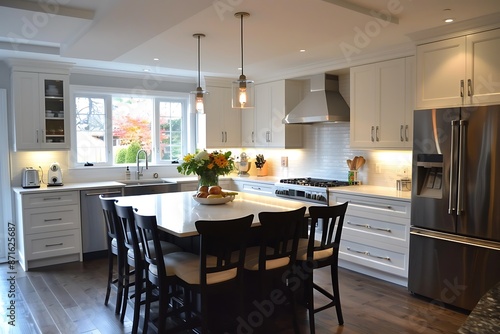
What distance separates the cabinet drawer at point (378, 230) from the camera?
157 inches

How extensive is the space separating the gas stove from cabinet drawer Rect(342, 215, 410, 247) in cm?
41

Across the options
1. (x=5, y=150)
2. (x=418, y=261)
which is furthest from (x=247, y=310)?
(x=5, y=150)

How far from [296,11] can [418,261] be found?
251 centimetres

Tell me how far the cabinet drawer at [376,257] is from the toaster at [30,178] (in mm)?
3783

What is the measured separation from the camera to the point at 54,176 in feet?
16.8

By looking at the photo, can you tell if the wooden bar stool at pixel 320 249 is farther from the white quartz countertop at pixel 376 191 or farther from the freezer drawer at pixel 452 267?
the white quartz countertop at pixel 376 191

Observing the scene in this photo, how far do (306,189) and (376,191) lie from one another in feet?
2.85

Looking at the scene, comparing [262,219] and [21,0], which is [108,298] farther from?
[21,0]

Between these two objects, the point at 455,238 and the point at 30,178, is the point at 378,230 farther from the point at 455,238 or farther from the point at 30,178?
the point at 30,178

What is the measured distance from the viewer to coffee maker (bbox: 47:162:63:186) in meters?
5.10

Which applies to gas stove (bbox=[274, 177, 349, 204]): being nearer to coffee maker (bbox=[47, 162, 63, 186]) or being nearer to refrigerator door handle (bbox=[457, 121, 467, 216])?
refrigerator door handle (bbox=[457, 121, 467, 216])

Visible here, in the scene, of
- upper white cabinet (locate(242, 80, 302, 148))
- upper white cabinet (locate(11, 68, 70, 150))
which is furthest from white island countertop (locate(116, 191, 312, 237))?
upper white cabinet (locate(242, 80, 302, 148))

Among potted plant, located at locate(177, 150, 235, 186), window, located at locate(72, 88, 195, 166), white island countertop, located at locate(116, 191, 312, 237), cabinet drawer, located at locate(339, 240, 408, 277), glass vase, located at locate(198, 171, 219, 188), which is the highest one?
window, located at locate(72, 88, 195, 166)

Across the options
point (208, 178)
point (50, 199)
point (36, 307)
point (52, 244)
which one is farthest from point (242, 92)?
point (52, 244)
